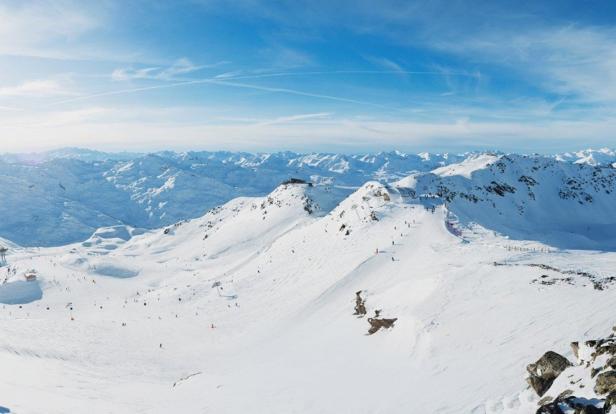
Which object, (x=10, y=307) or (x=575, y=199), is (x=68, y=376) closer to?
(x=10, y=307)

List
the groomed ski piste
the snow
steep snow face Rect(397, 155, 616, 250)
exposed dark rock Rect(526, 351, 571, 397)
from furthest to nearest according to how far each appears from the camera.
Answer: the snow < steep snow face Rect(397, 155, 616, 250) < the groomed ski piste < exposed dark rock Rect(526, 351, 571, 397)

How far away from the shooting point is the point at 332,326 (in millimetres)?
30234

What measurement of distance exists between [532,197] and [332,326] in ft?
279

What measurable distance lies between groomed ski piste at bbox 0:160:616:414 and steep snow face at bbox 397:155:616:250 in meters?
14.3

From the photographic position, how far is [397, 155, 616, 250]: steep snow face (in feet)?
225

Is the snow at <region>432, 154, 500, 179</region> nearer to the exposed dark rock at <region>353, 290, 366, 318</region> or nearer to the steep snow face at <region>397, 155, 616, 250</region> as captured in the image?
the steep snow face at <region>397, 155, 616, 250</region>

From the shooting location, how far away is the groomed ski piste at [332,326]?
1698 cm

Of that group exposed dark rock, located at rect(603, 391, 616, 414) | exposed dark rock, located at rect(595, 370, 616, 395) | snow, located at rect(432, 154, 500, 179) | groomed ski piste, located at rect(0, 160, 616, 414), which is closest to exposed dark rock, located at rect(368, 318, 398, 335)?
groomed ski piste, located at rect(0, 160, 616, 414)

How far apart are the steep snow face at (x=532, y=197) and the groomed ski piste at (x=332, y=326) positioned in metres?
14.3

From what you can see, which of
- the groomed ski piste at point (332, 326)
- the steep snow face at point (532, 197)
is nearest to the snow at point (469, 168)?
the steep snow face at point (532, 197)

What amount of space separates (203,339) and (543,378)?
29806 millimetres

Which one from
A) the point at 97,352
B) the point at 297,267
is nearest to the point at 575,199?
the point at 297,267

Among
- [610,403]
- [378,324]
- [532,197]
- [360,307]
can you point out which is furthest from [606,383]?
[532,197]

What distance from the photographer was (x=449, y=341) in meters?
19.6
